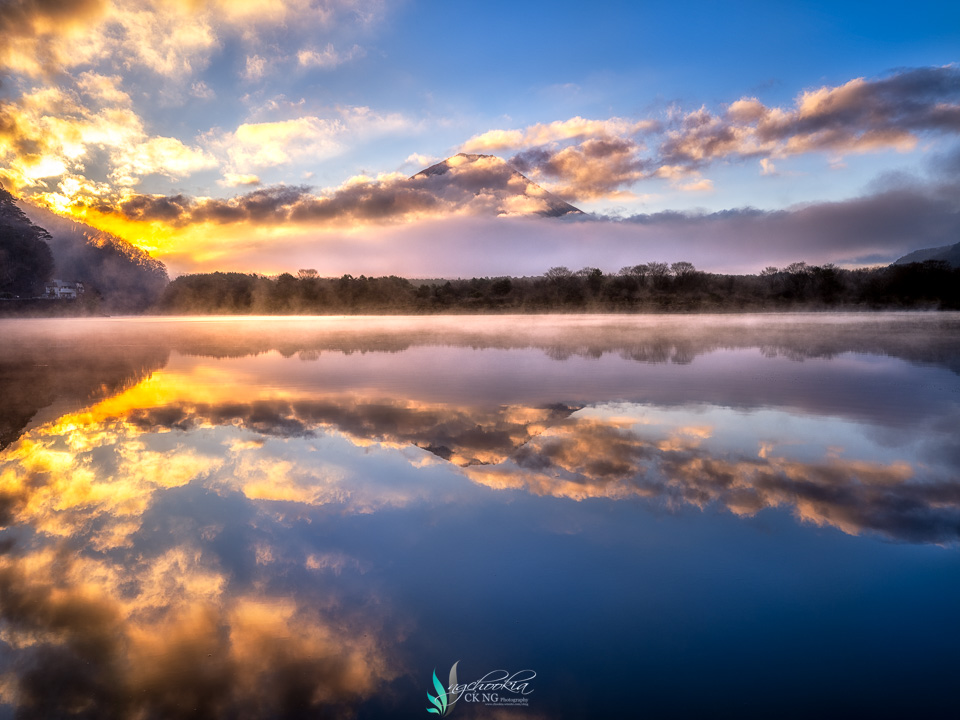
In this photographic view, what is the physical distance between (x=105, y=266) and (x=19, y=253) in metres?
41.9

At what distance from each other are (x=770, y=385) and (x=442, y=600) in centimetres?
1105

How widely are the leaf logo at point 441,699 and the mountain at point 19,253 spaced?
7155 cm

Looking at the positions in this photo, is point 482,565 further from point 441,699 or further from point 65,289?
point 65,289

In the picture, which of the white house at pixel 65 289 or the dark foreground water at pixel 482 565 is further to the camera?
the white house at pixel 65 289

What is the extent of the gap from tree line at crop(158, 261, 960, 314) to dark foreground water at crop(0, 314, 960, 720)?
3185 inches

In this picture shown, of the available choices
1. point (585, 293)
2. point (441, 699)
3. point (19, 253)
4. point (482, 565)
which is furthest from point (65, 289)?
point (441, 699)

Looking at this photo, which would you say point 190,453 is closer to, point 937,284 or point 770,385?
point 770,385

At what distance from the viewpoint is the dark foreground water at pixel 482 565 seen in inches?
109

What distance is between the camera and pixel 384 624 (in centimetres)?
324

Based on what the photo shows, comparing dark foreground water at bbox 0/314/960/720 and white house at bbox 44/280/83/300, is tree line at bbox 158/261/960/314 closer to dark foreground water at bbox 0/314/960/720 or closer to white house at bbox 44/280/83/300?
white house at bbox 44/280/83/300

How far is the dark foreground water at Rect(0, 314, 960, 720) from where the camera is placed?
278 centimetres

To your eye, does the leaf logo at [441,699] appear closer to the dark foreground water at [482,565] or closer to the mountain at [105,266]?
the dark foreground water at [482,565]

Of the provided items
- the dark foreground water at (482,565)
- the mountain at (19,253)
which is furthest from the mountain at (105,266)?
the dark foreground water at (482,565)

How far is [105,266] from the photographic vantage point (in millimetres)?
93062
